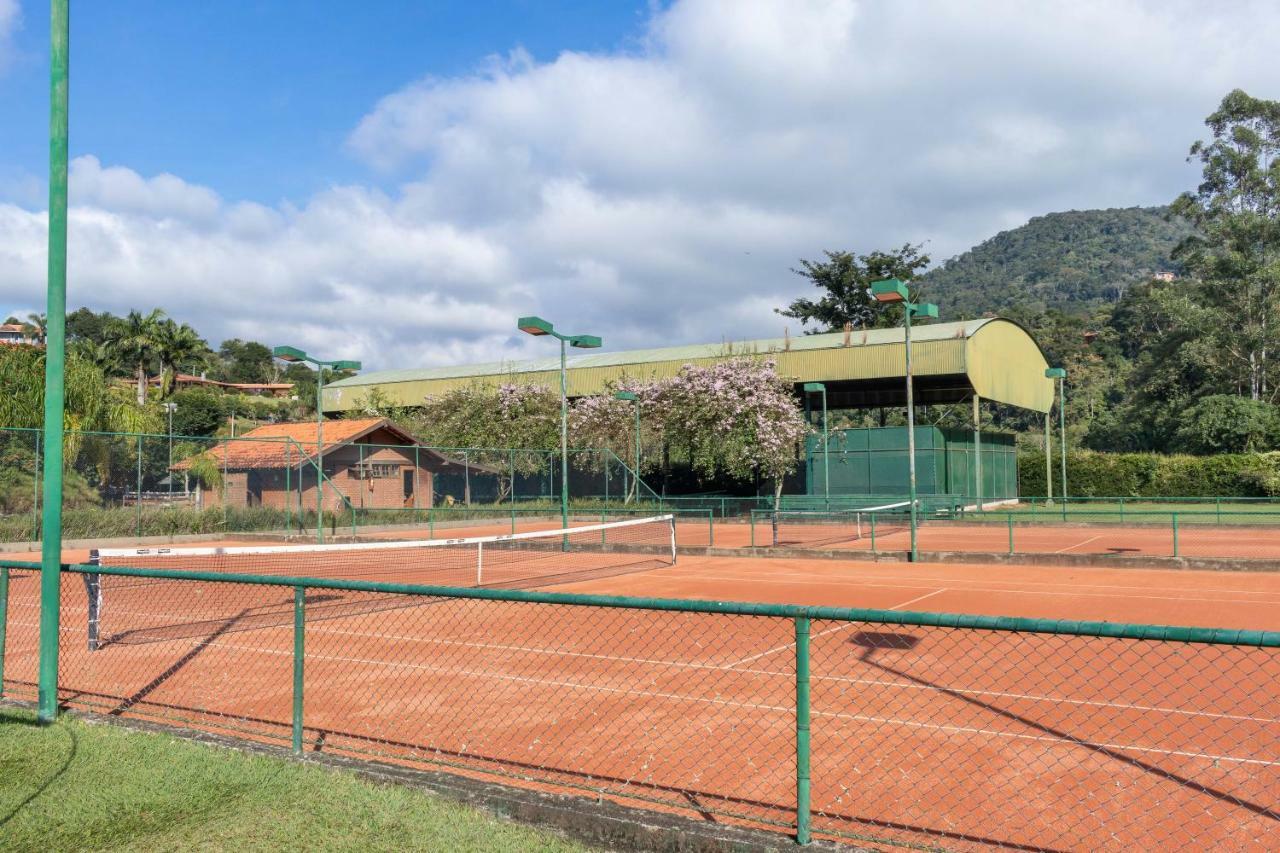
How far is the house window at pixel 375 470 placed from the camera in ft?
108

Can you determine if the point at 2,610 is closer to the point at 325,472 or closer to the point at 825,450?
the point at 325,472

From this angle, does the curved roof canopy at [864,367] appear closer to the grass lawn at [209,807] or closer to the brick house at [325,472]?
the brick house at [325,472]

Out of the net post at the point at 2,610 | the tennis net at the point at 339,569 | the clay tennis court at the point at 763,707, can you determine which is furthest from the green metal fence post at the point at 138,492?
the net post at the point at 2,610

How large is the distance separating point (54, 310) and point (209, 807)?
12.6 ft

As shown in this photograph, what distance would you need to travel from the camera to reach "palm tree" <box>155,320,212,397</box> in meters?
67.1

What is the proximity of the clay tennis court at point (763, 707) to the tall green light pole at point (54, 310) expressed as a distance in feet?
2.73

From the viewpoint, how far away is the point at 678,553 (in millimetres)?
24484

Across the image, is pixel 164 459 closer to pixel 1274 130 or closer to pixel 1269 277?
pixel 1269 277

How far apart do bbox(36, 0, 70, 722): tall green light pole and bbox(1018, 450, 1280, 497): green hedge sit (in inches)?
1768

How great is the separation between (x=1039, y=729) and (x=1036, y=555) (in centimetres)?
1402

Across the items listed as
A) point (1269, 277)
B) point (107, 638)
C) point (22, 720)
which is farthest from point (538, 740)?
point (1269, 277)

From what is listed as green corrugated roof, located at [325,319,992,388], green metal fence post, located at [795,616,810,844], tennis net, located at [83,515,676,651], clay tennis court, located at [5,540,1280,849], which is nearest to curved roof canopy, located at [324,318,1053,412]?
green corrugated roof, located at [325,319,992,388]

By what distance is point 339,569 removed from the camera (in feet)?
63.7

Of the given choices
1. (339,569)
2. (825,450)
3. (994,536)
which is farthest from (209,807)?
(825,450)
